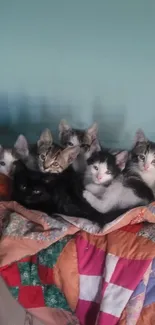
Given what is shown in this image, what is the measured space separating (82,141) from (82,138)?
0.01m

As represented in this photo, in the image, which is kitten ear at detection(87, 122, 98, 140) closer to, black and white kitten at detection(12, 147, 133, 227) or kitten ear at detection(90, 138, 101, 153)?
kitten ear at detection(90, 138, 101, 153)

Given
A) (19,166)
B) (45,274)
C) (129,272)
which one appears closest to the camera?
(129,272)

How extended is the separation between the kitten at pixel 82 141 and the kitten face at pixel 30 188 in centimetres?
17

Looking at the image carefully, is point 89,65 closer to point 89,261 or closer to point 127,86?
point 127,86

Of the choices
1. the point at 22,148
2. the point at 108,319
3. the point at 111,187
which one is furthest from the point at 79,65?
the point at 108,319

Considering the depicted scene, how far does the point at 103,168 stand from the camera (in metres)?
1.27

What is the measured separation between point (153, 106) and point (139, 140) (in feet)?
0.88

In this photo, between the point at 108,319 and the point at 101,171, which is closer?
the point at 108,319

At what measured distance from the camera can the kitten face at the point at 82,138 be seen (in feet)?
4.64

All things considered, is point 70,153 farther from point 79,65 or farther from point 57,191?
point 79,65

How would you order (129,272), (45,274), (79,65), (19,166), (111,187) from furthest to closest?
(79,65) < (19,166) < (111,187) < (45,274) < (129,272)

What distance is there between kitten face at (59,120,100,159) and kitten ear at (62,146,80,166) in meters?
0.08

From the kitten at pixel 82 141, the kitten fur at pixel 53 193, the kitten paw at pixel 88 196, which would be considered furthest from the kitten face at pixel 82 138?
the kitten paw at pixel 88 196

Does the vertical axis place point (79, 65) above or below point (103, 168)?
above
